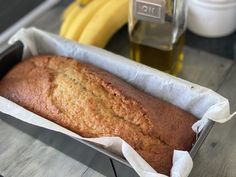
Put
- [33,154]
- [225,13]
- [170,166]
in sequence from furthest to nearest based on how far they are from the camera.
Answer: [225,13] < [33,154] < [170,166]

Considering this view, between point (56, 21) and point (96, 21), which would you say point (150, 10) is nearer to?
point (96, 21)

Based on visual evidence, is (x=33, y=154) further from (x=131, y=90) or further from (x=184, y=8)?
(x=184, y=8)

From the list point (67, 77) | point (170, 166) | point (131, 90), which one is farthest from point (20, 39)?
point (170, 166)

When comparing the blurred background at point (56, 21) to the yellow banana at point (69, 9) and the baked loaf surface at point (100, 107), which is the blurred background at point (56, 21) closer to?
the yellow banana at point (69, 9)

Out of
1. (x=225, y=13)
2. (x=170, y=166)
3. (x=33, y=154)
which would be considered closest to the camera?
(x=170, y=166)

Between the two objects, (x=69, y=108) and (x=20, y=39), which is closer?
(x=69, y=108)

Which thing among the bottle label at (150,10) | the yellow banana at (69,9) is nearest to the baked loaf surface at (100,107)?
the bottle label at (150,10)
